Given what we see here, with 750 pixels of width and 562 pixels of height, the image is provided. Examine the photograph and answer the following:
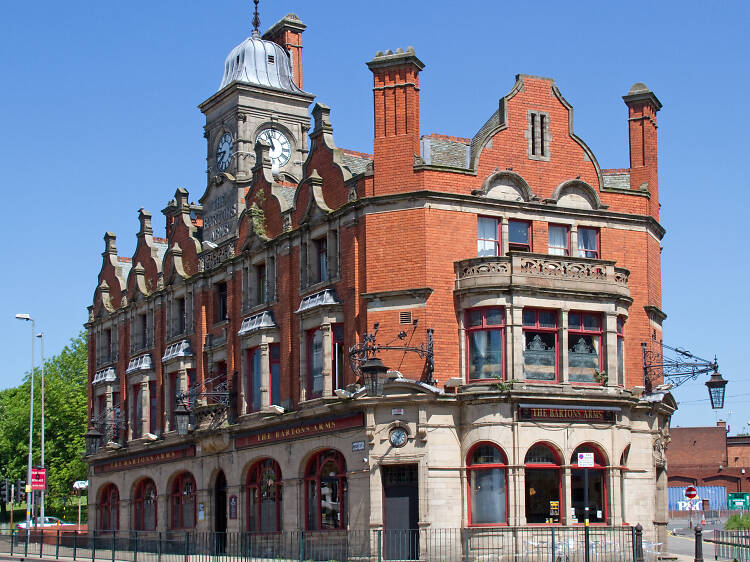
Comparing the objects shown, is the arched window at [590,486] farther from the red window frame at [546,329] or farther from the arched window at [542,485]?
the red window frame at [546,329]

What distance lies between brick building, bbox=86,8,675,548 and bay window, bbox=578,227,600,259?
0.20ft

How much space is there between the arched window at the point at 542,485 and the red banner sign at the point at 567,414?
3.07 ft

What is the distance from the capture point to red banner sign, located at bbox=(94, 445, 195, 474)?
49469mm

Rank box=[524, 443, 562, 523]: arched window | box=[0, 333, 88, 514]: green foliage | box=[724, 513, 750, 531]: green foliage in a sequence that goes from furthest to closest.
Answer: box=[0, 333, 88, 514]: green foliage < box=[724, 513, 750, 531]: green foliage < box=[524, 443, 562, 523]: arched window

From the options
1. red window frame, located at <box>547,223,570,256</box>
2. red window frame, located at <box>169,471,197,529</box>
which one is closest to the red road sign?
red window frame, located at <box>169,471,197,529</box>

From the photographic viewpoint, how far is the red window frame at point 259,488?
140 feet

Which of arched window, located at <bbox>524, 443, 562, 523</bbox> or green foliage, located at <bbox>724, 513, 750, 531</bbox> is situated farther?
green foliage, located at <bbox>724, 513, 750, 531</bbox>

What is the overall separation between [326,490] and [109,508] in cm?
2217

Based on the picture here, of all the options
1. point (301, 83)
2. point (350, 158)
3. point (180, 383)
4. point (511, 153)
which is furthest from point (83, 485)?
point (511, 153)

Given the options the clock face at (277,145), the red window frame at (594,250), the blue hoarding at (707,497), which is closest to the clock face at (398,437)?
the red window frame at (594,250)

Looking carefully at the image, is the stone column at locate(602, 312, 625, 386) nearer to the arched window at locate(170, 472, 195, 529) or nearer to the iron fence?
the iron fence

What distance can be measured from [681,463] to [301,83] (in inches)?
2269

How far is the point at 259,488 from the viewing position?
4409cm

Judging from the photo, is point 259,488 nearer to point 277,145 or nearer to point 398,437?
point 398,437
